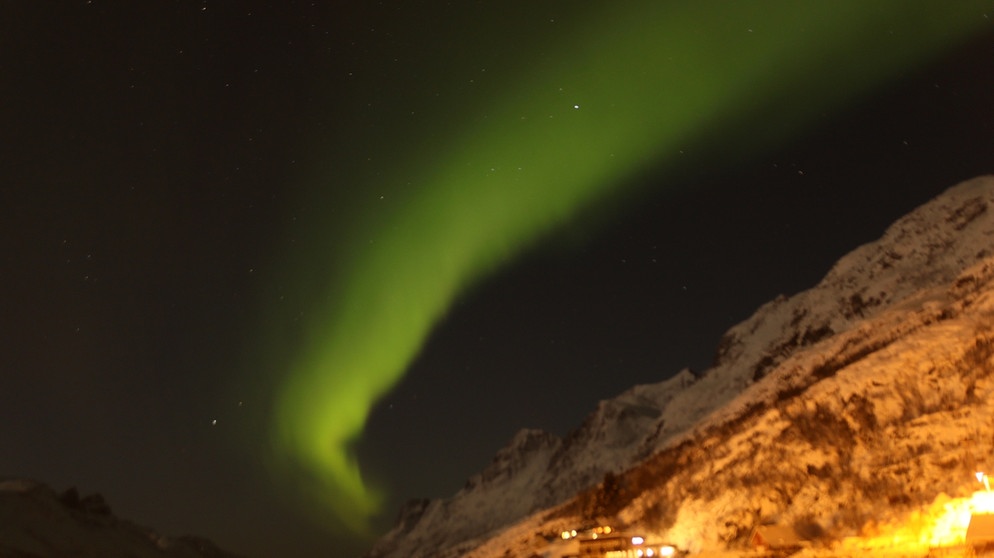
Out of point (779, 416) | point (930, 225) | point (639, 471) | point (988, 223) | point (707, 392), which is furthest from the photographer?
point (707, 392)

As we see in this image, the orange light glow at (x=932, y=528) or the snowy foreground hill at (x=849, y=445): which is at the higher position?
the snowy foreground hill at (x=849, y=445)

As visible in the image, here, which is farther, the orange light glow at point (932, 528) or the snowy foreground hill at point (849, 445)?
the snowy foreground hill at point (849, 445)

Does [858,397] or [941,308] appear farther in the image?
[941,308]

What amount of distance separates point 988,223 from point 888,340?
69587mm

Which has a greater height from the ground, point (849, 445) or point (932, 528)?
point (849, 445)

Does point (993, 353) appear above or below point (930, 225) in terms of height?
below

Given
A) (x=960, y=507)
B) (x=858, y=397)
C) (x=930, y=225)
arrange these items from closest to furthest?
(x=960, y=507), (x=858, y=397), (x=930, y=225)

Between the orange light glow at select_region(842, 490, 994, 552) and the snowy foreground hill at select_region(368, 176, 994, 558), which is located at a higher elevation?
the snowy foreground hill at select_region(368, 176, 994, 558)

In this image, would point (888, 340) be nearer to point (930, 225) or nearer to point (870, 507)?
point (870, 507)

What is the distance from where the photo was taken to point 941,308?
9225 cm

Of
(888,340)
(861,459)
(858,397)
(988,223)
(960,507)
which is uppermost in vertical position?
(988,223)

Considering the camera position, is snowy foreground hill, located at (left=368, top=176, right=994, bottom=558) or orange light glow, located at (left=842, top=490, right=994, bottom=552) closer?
orange light glow, located at (left=842, top=490, right=994, bottom=552)

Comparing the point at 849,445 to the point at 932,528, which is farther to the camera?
the point at 849,445

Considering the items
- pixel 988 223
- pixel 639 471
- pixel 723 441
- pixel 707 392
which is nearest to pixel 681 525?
pixel 723 441
